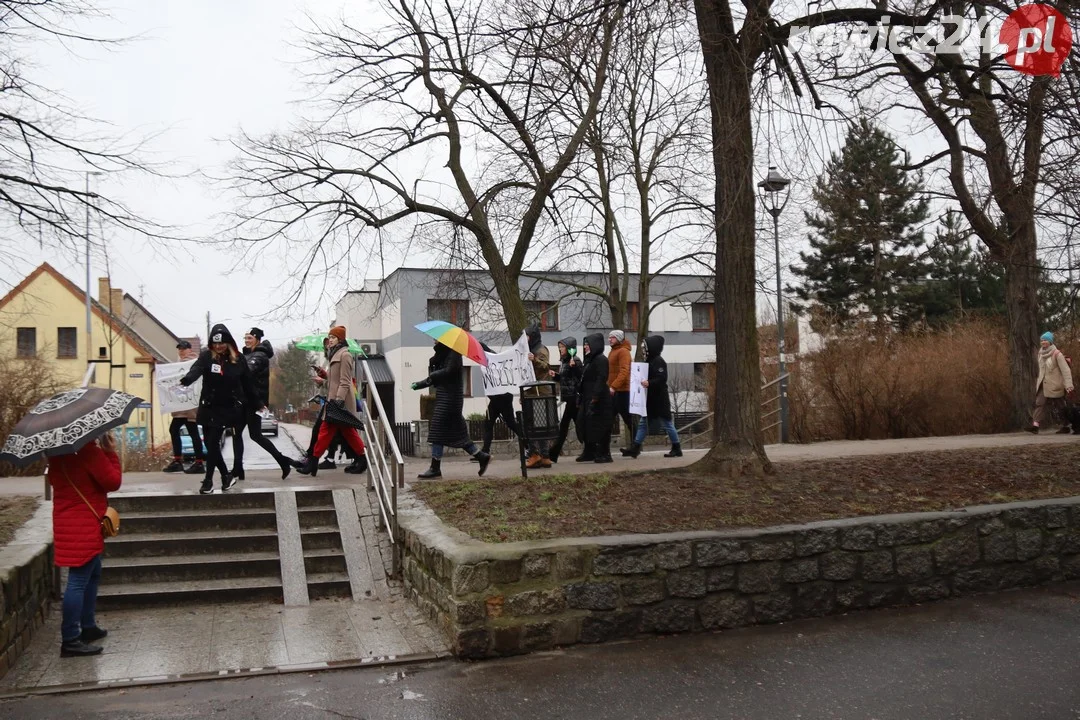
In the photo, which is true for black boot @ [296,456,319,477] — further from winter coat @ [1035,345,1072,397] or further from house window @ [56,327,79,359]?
house window @ [56,327,79,359]

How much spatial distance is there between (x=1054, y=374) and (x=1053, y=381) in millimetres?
112

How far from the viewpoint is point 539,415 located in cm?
995

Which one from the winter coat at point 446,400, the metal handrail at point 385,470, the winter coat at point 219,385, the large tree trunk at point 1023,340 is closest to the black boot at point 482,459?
the winter coat at point 446,400

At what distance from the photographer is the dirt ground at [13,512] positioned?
705cm

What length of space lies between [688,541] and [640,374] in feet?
20.0

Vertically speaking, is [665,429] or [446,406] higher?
[446,406]

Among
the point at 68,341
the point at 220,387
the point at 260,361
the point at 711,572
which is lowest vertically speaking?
the point at 711,572

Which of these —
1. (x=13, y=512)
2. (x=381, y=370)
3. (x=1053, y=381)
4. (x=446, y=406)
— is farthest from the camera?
(x=381, y=370)

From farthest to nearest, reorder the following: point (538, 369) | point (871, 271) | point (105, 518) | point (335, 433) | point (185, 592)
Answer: point (871, 271), point (538, 369), point (335, 433), point (185, 592), point (105, 518)

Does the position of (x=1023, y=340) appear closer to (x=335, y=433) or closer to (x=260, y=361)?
(x=335, y=433)

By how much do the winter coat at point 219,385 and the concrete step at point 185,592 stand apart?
2.35 m

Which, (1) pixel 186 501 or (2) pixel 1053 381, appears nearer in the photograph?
(1) pixel 186 501

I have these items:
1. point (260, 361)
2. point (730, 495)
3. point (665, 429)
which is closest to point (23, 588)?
point (730, 495)

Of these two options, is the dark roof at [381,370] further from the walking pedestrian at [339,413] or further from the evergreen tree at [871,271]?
the walking pedestrian at [339,413]
